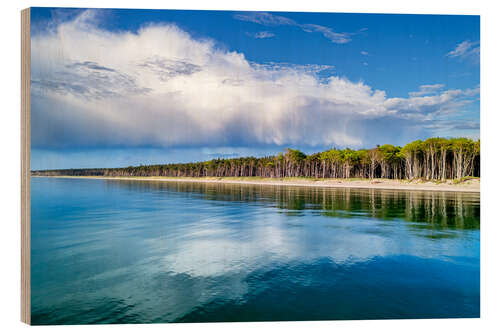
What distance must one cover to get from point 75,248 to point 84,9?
7374mm

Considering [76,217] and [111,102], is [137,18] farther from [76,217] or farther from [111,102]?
[76,217]

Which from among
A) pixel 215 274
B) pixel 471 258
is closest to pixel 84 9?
pixel 215 274

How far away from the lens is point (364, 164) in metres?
61.2

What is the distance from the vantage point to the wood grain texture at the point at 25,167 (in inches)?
247

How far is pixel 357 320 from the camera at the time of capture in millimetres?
5941

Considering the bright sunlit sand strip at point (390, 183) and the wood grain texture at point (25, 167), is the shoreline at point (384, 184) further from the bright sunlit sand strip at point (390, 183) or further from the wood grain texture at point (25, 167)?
the wood grain texture at point (25, 167)

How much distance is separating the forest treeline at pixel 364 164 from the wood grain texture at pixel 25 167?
29.6ft

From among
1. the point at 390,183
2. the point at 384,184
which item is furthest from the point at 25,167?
the point at 390,183

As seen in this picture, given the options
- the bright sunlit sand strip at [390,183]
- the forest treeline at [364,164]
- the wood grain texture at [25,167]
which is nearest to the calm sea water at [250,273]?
the wood grain texture at [25,167]

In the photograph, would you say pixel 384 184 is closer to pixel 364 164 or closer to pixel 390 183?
pixel 390 183

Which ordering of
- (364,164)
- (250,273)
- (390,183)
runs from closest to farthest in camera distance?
(250,273)
(390,183)
(364,164)

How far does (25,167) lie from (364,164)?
6188 centimetres

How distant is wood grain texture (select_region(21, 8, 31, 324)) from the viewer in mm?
6285

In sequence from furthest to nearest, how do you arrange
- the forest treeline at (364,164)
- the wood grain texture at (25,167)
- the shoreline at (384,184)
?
the forest treeline at (364,164) → the shoreline at (384,184) → the wood grain texture at (25,167)
